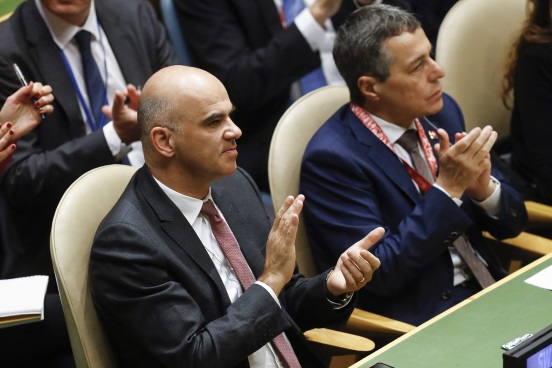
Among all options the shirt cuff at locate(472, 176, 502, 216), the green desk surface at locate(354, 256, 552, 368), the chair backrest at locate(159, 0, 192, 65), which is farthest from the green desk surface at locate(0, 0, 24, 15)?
the green desk surface at locate(354, 256, 552, 368)

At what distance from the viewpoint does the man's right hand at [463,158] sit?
2605mm

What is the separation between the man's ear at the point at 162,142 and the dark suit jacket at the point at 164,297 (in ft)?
0.25

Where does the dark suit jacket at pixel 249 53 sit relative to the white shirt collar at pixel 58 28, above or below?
below

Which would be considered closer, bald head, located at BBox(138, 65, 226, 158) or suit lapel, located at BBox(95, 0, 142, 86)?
bald head, located at BBox(138, 65, 226, 158)

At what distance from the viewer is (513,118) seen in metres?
3.43

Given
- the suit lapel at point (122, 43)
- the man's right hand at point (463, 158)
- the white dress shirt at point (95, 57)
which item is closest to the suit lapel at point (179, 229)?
the white dress shirt at point (95, 57)

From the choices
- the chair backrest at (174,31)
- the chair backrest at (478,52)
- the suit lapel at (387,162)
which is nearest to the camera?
the suit lapel at (387,162)

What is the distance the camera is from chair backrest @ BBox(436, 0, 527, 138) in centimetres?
344

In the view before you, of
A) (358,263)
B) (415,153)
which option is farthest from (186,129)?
(415,153)

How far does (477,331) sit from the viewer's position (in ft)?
7.18

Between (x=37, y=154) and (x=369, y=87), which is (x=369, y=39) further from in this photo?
(x=37, y=154)

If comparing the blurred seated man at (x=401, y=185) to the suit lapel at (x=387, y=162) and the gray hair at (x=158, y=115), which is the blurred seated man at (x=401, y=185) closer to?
the suit lapel at (x=387, y=162)

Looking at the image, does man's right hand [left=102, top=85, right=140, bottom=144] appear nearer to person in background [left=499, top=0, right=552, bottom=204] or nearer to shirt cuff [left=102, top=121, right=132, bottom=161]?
shirt cuff [left=102, top=121, right=132, bottom=161]

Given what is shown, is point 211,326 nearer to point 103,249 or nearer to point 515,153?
point 103,249
